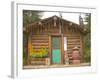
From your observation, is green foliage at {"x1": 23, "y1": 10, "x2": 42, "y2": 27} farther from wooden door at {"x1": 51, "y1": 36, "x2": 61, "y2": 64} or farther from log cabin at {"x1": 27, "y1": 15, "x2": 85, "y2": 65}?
wooden door at {"x1": 51, "y1": 36, "x2": 61, "y2": 64}

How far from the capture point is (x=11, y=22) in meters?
1.78

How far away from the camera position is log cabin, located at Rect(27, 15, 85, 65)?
6.09 feet

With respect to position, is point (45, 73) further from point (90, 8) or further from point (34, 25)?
point (90, 8)

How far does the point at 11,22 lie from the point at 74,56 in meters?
0.54

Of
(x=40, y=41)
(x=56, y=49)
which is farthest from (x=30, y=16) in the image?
(x=56, y=49)

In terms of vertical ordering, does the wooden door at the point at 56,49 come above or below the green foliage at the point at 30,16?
below

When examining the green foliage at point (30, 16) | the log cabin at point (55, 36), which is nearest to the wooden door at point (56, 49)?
the log cabin at point (55, 36)

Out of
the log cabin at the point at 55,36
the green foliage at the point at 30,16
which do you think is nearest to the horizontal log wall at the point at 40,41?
the log cabin at the point at 55,36

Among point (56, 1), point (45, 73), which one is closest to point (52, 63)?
point (45, 73)

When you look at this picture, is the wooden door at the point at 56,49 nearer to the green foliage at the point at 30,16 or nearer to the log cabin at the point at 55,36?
the log cabin at the point at 55,36

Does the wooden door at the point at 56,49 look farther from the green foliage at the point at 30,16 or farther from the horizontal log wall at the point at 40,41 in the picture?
the green foliage at the point at 30,16

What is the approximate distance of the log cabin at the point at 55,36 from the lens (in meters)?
1.86
